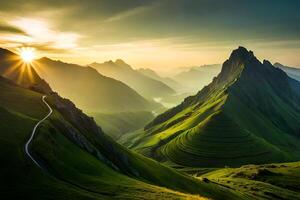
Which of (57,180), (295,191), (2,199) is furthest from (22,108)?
(295,191)

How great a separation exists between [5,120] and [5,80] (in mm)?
88472

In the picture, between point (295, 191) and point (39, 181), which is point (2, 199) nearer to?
point (39, 181)

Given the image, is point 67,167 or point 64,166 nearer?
point 64,166

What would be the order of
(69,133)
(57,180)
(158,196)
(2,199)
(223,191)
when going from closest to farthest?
(2,199) < (57,180) < (158,196) < (69,133) < (223,191)

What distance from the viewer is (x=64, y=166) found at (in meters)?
74.9

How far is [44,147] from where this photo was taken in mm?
80625

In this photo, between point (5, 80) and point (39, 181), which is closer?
point (39, 181)

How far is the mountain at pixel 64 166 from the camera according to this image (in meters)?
61.1

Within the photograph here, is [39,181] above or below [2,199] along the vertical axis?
above

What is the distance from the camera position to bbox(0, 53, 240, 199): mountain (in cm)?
6112

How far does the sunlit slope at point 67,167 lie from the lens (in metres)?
61.1

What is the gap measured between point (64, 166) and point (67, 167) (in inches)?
34.7

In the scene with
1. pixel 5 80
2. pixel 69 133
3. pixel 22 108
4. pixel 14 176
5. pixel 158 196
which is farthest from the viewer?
pixel 5 80

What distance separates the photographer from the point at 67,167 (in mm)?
75500
